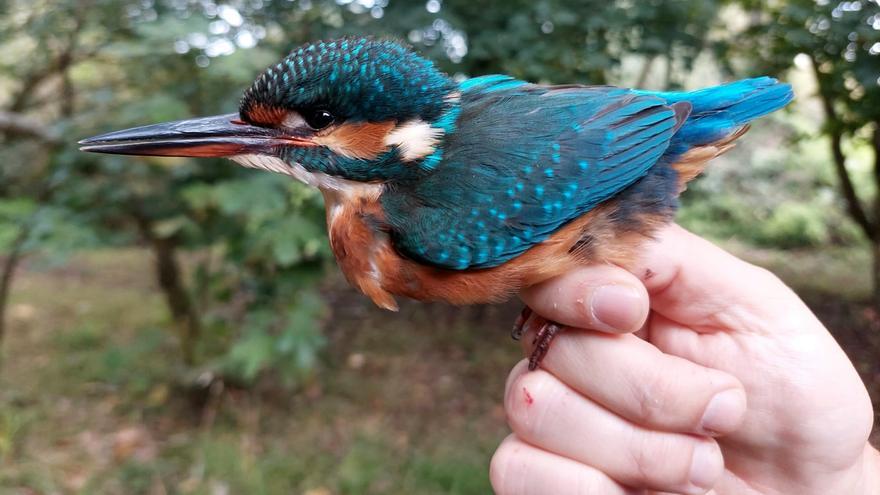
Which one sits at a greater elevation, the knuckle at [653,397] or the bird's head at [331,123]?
the bird's head at [331,123]

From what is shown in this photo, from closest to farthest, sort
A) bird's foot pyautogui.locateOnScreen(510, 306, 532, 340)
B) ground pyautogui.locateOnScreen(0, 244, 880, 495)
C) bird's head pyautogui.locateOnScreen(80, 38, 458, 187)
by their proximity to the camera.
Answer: bird's head pyautogui.locateOnScreen(80, 38, 458, 187) < bird's foot pyautogui.locateOnScreen(510, 306, 532, 340) < ground pyautogui.locateOnScreen(0, 244, 880, 495)

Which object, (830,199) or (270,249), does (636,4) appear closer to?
(270,249)

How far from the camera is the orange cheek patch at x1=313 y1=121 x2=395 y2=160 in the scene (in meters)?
1.53

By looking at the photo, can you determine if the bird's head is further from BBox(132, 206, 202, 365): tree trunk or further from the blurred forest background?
BBox(132, 206, 202, 365): tree trunk

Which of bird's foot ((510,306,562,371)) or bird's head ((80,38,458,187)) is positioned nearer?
bird's head ((80,38,458,187))

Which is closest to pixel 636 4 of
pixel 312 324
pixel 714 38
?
pixel 714 38

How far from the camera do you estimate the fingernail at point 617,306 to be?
1.51 m

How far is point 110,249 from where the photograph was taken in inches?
135

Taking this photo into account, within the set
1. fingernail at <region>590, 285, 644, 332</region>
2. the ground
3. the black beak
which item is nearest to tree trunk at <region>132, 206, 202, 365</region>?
the ground

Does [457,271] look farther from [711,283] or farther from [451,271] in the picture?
[711,283]

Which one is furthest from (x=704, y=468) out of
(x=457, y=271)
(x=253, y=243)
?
(x=253, y=243)

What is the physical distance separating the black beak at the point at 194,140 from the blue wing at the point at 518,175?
1.08 feet

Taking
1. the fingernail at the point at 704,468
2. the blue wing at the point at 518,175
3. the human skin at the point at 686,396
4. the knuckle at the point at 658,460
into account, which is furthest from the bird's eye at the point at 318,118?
the fingernail at the point at 704,468

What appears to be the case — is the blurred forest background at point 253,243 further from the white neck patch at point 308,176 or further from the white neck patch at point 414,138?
the white neck patch at point 414,138
